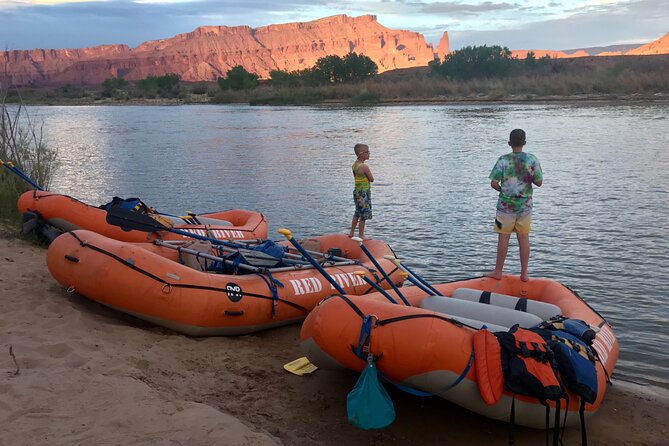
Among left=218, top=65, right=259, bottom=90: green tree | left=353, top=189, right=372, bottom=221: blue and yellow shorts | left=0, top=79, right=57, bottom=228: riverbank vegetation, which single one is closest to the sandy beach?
left=353, top=189, right=372, bottom=221: blue and yellow shorts

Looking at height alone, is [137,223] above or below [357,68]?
below

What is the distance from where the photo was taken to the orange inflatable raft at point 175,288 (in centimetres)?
555

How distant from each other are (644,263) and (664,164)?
26.9ft

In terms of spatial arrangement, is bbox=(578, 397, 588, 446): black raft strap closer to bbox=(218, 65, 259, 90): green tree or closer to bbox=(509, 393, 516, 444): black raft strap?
bbox=(509, 393, 516, 444): black raft strap

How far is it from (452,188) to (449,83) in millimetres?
43293

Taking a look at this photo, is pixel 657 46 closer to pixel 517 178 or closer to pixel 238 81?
pixel 238 81

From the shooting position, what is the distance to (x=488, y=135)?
24.3 m

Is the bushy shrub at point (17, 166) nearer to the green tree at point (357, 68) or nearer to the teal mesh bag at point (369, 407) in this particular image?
the teal mesh bag at point (369, 407)

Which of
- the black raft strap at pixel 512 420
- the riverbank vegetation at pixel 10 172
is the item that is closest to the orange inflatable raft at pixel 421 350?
the black raft strap at pixel 512 420

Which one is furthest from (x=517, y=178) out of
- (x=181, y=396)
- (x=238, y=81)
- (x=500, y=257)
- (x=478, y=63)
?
(x=238, y=81)

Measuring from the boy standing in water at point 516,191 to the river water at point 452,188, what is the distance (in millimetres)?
1337

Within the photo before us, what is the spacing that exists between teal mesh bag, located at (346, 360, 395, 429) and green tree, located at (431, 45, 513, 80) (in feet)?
200

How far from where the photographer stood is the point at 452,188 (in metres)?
13.8

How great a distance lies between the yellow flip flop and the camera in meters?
5.13
